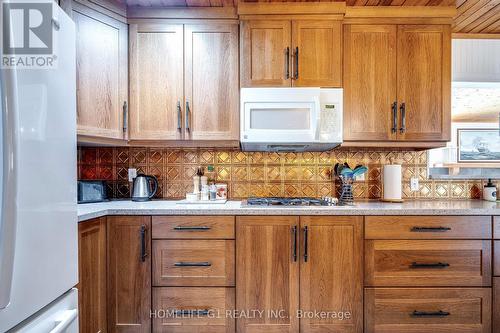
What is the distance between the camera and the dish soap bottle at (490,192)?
87.7 inches

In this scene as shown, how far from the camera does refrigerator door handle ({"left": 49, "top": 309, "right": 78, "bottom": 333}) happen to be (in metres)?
0.96

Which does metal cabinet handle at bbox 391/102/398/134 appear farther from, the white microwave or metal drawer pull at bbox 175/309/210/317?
metal drawer pull at bbox 175/309/210/317

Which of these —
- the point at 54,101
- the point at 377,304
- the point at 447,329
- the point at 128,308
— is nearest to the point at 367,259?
the point at 377,304

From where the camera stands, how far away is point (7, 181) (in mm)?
732

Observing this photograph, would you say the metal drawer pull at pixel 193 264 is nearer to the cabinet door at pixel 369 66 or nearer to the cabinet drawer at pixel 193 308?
the cabinet drawer at pixel 193 308

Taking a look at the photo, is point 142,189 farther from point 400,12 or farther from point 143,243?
point 400,12

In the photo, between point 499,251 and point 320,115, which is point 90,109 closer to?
point 320,115

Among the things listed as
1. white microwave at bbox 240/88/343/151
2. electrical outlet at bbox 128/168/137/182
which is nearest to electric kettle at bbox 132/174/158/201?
electrical outlet at bbox 128/168/137/182

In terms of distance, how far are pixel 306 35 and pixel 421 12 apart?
0.86 m

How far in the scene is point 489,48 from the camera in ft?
7.67

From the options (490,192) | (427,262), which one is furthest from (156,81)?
(490,192)

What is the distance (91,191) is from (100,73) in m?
0.84

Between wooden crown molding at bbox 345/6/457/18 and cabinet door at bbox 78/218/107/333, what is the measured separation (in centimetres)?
222

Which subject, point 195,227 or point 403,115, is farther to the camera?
point 403,115
